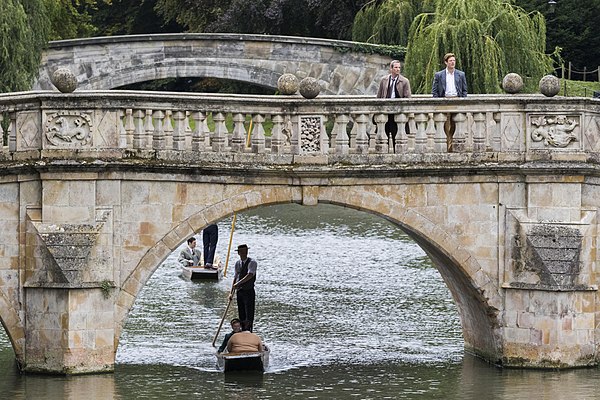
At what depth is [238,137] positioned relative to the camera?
23.3m

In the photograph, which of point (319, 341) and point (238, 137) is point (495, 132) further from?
point (319, 341)

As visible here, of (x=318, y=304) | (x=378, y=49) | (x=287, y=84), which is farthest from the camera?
(x=378, y=49)

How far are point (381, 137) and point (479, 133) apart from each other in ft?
3.93

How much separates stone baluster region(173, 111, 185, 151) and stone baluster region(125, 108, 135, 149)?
518 millimetres

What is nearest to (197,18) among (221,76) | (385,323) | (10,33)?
(221,76)

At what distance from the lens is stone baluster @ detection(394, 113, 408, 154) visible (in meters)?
23.5

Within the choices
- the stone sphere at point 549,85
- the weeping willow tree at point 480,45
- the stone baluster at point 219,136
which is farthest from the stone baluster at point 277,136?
the weeping willow tree at point 480,45

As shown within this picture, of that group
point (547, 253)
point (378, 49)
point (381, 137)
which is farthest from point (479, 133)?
point (378, 49)

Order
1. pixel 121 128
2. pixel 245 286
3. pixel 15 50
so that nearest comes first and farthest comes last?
pixel 121 128 < pixel 245 286 < pixel 15 50

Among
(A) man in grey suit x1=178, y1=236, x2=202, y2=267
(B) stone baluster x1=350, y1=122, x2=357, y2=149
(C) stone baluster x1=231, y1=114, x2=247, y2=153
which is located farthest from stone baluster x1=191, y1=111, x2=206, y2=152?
(A) man in grey suit x1=178, y1=236, x2=202, y2=267

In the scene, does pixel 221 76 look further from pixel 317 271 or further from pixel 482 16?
pixel 317 271

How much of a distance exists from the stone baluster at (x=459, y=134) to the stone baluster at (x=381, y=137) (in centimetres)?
85

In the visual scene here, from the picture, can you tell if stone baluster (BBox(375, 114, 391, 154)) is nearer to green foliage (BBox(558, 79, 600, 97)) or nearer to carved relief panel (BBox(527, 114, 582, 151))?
carved relief panel (BBox(527, 114, 582, 151))

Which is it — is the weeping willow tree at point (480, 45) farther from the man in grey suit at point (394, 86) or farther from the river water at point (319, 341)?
the man in grey suit at point (394, 86)
